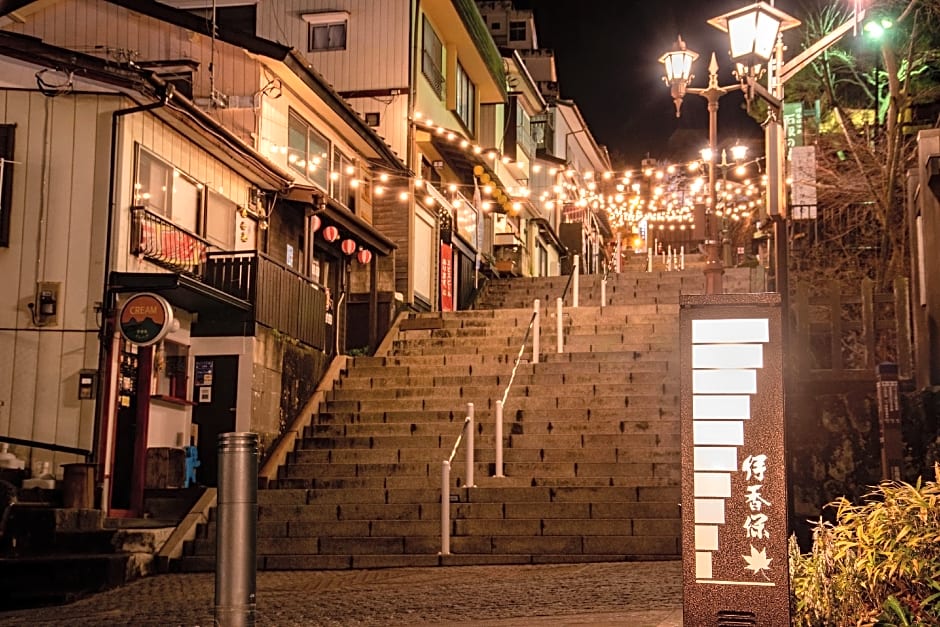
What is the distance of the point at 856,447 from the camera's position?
15.8m

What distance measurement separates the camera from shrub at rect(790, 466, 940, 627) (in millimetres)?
6168

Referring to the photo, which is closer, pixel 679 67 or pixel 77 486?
pixel 77 486

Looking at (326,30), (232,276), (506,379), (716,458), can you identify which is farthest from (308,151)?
(716,458)

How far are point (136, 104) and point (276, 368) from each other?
5376 millimetres

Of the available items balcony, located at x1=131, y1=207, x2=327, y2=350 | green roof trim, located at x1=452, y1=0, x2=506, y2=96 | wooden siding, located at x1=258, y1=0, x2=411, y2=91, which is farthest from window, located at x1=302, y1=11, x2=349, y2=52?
balcony, located at x1=131, y1=207, x2=327, y2=350

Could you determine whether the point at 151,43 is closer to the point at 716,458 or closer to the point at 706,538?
the point at 716,458

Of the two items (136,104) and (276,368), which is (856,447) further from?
(136,104)

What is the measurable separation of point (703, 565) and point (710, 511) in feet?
1.15

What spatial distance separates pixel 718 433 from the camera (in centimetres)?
675

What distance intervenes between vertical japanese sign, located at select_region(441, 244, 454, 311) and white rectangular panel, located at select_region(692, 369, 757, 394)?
75.3 ft

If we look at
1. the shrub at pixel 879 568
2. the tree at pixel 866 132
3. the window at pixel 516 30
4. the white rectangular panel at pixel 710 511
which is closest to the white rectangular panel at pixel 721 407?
the white rectangular panel at pixel 710 511

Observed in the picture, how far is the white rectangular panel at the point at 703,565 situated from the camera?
21.9 ft

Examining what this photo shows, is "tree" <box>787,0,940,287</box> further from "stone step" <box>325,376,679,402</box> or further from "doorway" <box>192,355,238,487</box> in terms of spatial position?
"doorway" <box>192,355,238,487</box>

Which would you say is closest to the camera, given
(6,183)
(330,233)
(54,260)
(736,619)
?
(736,619)
